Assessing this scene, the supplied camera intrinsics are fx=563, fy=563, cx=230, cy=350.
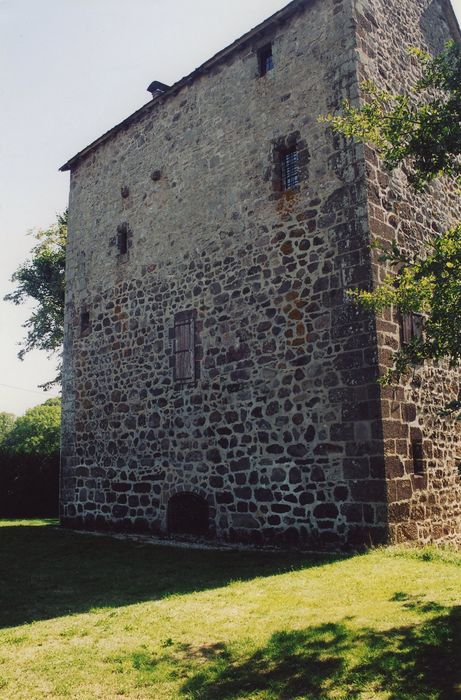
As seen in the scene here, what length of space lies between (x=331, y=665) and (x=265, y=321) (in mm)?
6514

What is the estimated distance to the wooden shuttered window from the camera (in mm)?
11195

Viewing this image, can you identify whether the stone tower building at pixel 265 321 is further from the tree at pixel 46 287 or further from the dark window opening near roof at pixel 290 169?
the tree at pixel 46 287

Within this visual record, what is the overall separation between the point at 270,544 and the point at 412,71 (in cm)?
937

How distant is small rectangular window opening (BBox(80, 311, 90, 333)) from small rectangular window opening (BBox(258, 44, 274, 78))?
6941mm

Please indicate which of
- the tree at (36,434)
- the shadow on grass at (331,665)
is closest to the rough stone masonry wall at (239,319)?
the shadow on grass at (331,665)

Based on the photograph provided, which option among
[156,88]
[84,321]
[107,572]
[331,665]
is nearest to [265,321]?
[107,572]

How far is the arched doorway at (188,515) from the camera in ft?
34.9

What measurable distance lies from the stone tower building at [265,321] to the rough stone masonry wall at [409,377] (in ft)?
0.14

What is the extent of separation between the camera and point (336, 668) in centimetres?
412

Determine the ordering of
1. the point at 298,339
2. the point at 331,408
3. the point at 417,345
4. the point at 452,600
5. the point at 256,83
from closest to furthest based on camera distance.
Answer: the point at 452,600 < the point at 417,345 < the point at 331,408 < the point at 298,339 < the point at 256,83

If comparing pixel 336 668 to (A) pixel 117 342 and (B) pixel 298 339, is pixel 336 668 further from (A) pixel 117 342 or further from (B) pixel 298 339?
(A) pixel 117 342

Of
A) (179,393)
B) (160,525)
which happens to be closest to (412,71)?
(179,393)

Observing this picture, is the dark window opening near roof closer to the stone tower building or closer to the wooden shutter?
the stone tower building

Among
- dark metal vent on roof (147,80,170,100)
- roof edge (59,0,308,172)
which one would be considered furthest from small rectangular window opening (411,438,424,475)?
dark metal vent on roof (147,80,170,100)
